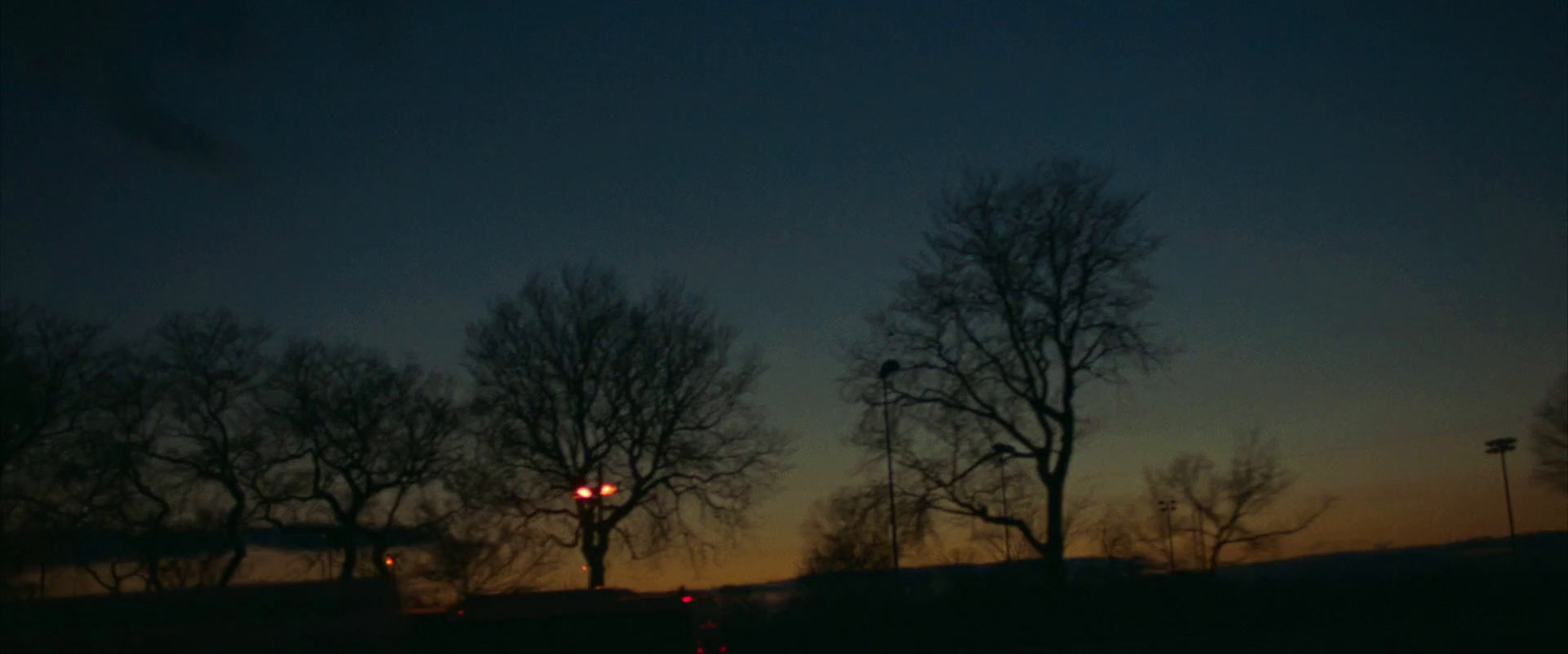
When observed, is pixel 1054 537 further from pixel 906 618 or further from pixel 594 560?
pixel 594 560

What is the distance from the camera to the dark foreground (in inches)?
722

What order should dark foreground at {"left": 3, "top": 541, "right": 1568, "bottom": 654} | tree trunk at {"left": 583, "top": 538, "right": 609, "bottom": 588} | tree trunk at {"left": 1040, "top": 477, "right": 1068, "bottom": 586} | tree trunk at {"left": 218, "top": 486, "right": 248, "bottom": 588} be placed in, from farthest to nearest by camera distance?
tree trunk at {"left": 218, "top": 486, "right": 248, "bottom": 588}, tree trunk at {"left": 583, "top": 538, "right": 609, "bottom": 588}, tree trunk at {"left": 1040, "top": 477, "right": 1068, "bottom": 586}, dark foreground at {"left": 3, "top": 541, "right": 1568, "bottom": 654}

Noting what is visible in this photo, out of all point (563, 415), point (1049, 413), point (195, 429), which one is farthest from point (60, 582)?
point (1049, 413)

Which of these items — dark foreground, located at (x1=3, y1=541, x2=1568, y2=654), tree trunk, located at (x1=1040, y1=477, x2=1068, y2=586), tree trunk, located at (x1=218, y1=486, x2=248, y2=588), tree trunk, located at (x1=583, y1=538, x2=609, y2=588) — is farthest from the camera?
tree trunk, located at (x1=218, y1=486, x2=248, y2=588)

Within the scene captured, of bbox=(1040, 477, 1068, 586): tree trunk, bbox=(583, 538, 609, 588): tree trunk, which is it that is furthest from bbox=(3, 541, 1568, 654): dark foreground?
bbox=(583, 538, 609, 588): tree trunk

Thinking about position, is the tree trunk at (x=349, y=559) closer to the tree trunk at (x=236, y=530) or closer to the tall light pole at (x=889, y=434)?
the tree trunk at (x=236, y=530)

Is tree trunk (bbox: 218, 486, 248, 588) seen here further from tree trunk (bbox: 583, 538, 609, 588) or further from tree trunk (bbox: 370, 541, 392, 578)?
tree trunk (bbox: 583, 538, 609, 588)

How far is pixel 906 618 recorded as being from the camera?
3494cm

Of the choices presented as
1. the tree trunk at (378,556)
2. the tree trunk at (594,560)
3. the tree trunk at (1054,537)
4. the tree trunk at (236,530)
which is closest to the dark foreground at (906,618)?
the tree trunk at (1054,537)

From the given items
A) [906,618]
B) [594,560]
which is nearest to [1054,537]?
[906,618]

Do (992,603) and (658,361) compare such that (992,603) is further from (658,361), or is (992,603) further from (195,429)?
(195,429)

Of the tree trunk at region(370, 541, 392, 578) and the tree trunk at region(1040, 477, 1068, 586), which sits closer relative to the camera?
the tree trunk at region(1040, 477, 1068, 586)

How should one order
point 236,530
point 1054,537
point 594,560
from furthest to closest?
point 236,530 → point 594,560 → point 1054,537

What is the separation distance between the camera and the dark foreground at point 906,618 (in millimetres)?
18344
